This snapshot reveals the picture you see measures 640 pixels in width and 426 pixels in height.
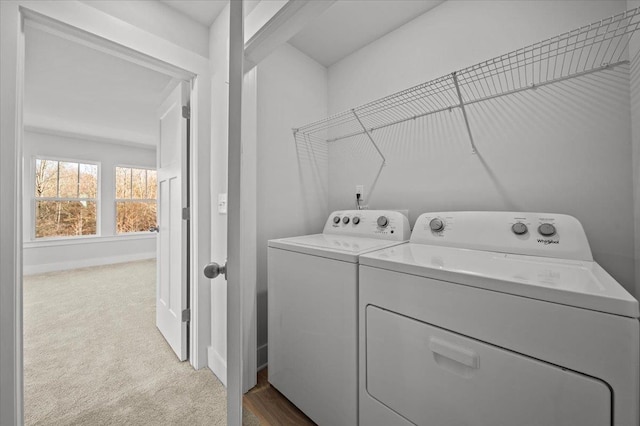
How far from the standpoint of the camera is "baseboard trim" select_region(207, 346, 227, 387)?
1.57m

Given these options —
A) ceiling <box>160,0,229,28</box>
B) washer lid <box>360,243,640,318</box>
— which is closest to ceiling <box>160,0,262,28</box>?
ceiling <box>160,0,229,28</box>

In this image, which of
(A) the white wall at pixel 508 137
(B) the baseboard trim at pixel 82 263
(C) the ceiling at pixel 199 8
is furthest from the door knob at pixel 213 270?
(B) the baseboard trim at pixel 82 263

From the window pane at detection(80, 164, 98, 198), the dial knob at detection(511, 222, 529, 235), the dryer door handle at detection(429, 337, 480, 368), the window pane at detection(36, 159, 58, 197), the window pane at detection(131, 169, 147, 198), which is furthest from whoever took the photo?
the window pane at detection(131, 169, 147, 198)

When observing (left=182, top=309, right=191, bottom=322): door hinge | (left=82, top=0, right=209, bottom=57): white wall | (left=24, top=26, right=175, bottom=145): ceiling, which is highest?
(left=24, top=26, right=175, bottom=145): ceiling

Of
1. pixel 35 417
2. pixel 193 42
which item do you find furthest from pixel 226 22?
pixel 35 417

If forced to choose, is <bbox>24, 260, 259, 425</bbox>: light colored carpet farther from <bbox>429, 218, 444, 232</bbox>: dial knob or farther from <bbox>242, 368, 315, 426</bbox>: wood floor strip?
<bbox>429, 218, 444, 232</bbox>: dial knob

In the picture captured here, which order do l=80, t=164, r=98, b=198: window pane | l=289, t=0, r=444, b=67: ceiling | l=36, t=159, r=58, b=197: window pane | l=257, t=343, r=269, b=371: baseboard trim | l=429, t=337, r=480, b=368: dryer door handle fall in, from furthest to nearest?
1. l=80, t=164, r=98, b=198: window pane
2. l=36, t=159, r=58, b=197: window pane
3. l=257, t=343, r=269, b=371: baseboard trim
4. l=289, t=0, r=444, b=67: ceiling
5. l=429, t=337, r=480, b=368: dryer door handle

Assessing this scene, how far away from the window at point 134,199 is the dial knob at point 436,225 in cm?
601

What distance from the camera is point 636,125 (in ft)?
3.30

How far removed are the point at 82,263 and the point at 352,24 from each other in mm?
5982

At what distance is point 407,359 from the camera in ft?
3.00

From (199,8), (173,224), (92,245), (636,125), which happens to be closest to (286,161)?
(173,224)

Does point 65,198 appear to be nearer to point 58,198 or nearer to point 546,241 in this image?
point 58,198

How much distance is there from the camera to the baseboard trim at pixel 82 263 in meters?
4.11
